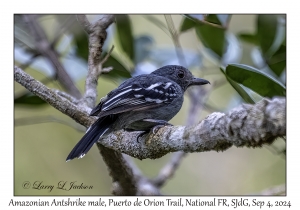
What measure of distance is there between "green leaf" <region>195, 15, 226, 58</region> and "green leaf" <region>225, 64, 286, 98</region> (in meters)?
1.63

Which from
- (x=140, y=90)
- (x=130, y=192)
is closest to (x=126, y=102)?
(x=140, y=90)

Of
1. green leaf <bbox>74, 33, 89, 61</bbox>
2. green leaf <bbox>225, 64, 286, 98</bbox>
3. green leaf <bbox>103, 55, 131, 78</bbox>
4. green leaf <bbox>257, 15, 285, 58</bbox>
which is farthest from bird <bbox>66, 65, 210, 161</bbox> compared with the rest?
green leaf <bbox>257, 15, 285, 58</bbox>

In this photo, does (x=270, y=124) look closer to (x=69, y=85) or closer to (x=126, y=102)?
(x=126, y=102)

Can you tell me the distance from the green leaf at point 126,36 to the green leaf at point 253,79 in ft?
6.49

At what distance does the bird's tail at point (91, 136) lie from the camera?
322 cm

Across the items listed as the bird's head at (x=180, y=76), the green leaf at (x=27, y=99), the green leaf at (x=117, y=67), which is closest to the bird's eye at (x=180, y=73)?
the bird's head at (x=180, y=76)

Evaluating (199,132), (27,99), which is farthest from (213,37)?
(199,132)

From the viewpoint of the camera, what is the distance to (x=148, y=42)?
502 centimetres

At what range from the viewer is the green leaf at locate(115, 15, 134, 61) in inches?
187

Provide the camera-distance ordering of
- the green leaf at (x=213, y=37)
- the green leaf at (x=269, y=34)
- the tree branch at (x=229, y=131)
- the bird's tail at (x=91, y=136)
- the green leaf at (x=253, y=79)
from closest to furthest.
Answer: the tree branch at (x=229, y=131) < the green leaf at (x=253, y=79) < the bird's tail at (x=91, y=136) < the green leaf at (x=269, y=34) < the green leaf at (x=213, y=37)

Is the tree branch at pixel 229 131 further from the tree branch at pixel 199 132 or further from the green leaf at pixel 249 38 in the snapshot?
the green leaf at pixel 249 38

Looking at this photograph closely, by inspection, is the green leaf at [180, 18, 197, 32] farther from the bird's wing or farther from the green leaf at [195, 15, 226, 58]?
the bird's wing

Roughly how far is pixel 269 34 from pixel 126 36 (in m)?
1.81

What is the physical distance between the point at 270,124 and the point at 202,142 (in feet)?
1.79
